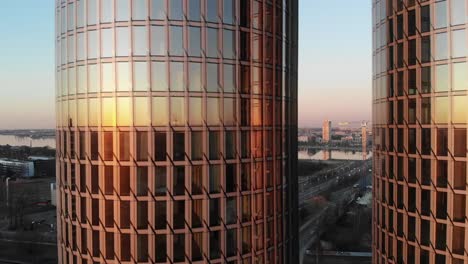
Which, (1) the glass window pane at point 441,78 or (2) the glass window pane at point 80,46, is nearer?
(1) the glass window pane at point 441,78

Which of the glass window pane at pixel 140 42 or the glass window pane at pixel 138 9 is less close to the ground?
the glass window pane at pixel 138 9

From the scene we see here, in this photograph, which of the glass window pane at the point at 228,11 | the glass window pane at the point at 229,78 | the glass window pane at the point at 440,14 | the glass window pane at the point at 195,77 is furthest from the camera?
the glass window pane at the point at 229,78

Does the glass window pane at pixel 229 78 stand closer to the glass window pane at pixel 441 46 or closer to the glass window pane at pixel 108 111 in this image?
the glass window pane at pixel 108 111

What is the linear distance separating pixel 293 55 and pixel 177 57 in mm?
12215

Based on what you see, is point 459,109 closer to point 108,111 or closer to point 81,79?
point 108,111

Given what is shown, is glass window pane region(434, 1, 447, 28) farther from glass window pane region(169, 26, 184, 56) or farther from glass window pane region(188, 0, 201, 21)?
glass window pane region(169, 26, 184, 56)

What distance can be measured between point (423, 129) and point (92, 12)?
23.6 m

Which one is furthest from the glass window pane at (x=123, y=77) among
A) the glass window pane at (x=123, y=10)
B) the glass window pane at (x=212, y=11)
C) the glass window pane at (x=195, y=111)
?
the glass window pane at (x=212, y=11)

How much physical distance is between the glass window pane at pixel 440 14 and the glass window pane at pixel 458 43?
3.23ft

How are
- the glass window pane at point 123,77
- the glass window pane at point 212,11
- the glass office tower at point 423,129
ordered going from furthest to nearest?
the glass window pane at point 212,11 → the glass office tower at point 423,129 → the glass window pane at point 123,77

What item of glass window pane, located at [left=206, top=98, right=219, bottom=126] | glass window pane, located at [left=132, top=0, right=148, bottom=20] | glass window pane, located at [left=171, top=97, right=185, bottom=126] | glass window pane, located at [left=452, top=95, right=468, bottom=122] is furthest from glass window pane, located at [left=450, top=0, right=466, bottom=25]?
glass window pane, located at [left=132, top=0, right=148, bottom=20]

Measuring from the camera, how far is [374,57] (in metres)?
34.9

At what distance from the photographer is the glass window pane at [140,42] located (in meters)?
25.7


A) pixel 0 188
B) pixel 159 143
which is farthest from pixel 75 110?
pixel 0 188
